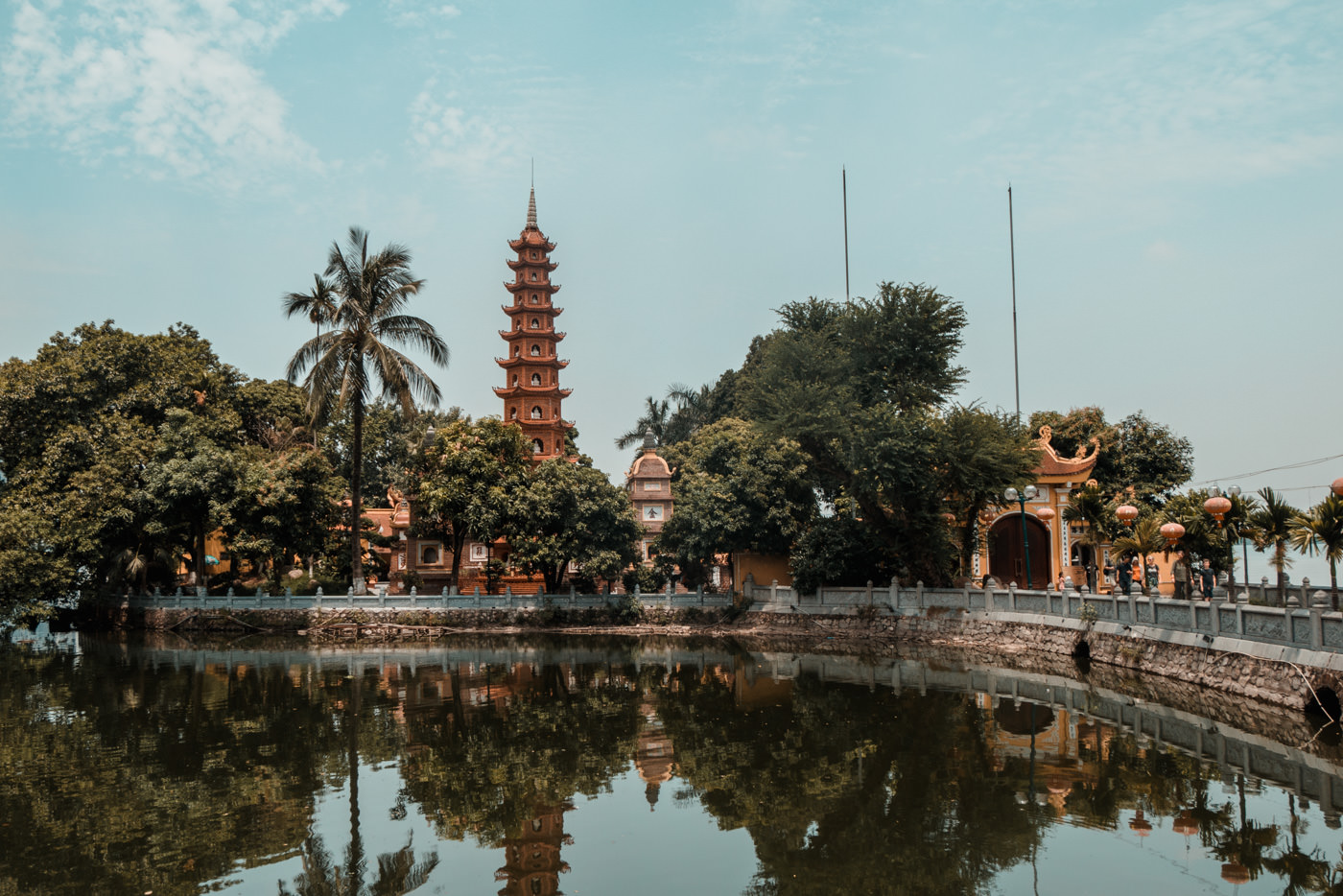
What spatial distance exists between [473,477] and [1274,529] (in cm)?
2417

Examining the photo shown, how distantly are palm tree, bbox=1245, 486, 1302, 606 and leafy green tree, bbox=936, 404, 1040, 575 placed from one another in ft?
24.2

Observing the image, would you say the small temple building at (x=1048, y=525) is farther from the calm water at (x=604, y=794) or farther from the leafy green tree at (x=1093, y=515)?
the calm water at (x=604, y=794)

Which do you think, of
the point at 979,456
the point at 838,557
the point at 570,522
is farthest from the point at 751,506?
the point at 979,456

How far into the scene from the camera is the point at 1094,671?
20.7m

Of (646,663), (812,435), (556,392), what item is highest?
(556,392)

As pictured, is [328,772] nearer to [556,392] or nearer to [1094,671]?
[1094,671]

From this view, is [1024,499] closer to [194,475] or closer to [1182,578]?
[1182,578]

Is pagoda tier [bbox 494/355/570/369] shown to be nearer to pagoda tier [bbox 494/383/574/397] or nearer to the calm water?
pagoda tier [bbox 494/383/574/397]

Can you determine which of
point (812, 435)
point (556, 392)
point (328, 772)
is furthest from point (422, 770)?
point (556, 392)

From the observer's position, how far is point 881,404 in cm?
2798

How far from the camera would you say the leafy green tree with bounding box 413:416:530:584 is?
107 ft

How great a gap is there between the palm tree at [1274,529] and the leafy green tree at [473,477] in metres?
22.2

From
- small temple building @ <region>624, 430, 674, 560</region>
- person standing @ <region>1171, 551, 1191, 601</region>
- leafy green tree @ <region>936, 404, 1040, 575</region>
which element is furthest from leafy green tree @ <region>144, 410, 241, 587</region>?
person standing @ <region>1171, 551, 1191, 601</region>

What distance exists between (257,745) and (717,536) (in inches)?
765
